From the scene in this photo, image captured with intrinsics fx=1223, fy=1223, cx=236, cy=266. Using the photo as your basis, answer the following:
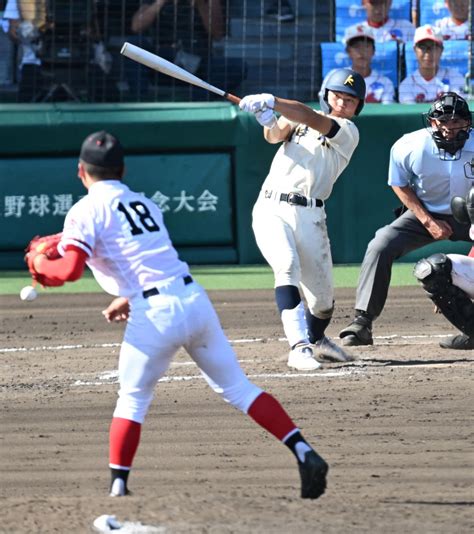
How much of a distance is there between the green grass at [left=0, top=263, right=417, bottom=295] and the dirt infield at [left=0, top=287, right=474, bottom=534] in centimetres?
209

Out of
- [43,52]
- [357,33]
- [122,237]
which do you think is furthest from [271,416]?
[43,52]

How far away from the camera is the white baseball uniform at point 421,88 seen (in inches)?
522

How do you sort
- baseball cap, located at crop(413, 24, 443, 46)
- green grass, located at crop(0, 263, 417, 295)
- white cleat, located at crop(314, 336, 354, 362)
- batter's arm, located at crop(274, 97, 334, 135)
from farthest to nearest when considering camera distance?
baseball cap, located at crop(413, 24, 443, 46) → green grass, located at crop(0, 263, 417, 295) → white cleat, located at crop(314, 336, 354, 362) → batter's arm, located at crop(274, 97, 334, 135)

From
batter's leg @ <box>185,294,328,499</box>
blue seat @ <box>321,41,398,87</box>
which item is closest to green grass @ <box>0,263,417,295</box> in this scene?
blue seat @ <box>321,41,398,87</box>

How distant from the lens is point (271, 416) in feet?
16.2

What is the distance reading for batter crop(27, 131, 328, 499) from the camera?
481 centimetres

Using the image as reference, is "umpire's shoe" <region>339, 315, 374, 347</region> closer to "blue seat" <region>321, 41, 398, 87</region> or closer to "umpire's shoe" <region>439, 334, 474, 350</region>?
"umpire's shoe" <region>439, 334, 474, 350</region>

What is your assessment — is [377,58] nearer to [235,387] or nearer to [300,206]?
[300,206]

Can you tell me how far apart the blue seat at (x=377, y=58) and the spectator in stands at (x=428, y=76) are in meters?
0.22

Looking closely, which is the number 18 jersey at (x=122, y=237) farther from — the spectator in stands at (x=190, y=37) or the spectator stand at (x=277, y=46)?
the spectator stand at (x=277, y=46)

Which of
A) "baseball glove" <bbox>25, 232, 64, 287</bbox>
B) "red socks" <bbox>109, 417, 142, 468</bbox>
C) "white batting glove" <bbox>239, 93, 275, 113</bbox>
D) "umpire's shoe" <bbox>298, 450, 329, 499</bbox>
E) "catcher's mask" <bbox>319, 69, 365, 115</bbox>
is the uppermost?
"catcher's mask" <bbox>319, 69, 365, 115</bbox>

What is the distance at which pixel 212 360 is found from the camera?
16.2 feet

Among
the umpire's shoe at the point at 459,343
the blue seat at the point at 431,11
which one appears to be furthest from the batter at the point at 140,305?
the blue seat at the point at 431,11

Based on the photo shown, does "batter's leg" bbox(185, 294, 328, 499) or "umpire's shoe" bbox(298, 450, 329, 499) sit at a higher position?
"batter's leg" bbox(185, 294, 328, 499)
